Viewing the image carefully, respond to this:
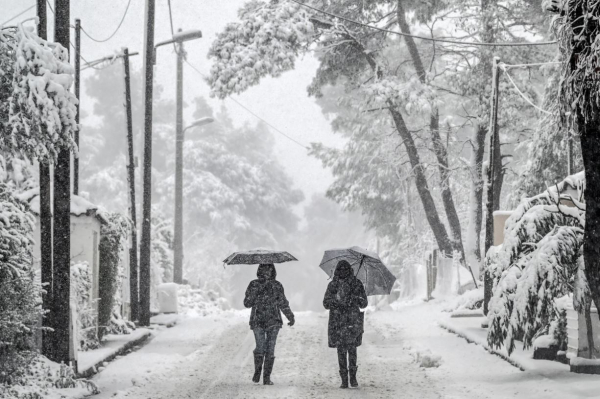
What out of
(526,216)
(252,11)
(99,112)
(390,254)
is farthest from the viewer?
(99,112)

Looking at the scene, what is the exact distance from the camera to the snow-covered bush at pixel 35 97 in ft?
31.1

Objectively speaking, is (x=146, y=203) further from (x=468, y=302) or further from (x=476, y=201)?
(x=476, y=201)

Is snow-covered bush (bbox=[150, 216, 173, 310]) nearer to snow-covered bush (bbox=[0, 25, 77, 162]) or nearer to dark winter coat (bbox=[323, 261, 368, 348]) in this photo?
dark winter coat (bbox=[323, 261, 368, 348])

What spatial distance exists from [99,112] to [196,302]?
38851 mm

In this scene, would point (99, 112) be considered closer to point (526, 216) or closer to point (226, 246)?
point (226, 246)

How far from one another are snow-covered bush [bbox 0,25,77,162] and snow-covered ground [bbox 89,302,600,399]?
11.7 ft

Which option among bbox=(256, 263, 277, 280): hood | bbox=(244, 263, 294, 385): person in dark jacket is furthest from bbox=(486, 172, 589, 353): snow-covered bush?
bbox=(256, 263, 277, 280): hood

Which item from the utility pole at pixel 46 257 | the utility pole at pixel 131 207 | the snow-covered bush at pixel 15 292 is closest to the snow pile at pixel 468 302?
the utility pole at pixel 131 207

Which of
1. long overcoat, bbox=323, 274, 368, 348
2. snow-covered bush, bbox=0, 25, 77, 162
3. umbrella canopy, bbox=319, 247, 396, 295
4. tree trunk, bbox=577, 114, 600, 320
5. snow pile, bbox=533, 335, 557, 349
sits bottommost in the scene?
snow pile, bbox=533, 335, 557, 349

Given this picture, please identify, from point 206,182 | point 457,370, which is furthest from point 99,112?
point 457,370

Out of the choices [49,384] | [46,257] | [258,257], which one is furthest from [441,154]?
[49,384]

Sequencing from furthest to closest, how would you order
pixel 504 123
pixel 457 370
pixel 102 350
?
pixel 504 123 < pixel 102 350 < pixel 457 370

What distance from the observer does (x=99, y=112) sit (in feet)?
220

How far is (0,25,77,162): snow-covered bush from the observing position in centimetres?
947
